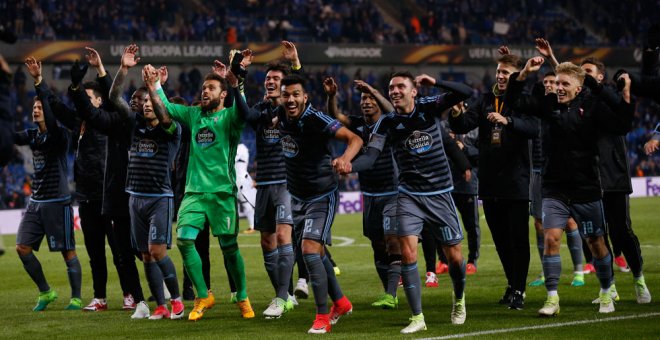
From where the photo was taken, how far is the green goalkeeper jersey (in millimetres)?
10570

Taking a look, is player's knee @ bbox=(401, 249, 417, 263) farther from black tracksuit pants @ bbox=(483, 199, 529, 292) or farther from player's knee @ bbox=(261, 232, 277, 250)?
player's knee @ bbox=(261, 232, 277, 250)

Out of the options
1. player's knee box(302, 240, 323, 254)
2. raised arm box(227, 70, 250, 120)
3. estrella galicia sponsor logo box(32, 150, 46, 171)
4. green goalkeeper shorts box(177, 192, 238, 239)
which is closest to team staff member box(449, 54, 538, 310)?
player's knee box(302, 240, 323, 254)

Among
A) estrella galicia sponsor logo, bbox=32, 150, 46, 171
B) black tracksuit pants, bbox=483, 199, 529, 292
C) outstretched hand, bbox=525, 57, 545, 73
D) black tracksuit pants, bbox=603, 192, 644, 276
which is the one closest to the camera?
outstretched hand, bbox=525, 57, 545, 73

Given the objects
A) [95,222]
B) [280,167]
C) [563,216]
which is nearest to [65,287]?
[95,222]

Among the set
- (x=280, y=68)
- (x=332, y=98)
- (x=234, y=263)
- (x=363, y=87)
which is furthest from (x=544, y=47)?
(x=234, y=263)

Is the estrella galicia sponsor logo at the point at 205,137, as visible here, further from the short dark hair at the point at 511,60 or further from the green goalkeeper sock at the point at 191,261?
the short dark hair at the point at 511,60

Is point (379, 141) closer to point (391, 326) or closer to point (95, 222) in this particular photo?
point (391, 326)

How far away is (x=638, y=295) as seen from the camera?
1092 cm

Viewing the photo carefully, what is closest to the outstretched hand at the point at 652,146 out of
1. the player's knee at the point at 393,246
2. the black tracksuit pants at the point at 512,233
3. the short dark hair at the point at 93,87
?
the black tracksuit pants at the point at 512,233

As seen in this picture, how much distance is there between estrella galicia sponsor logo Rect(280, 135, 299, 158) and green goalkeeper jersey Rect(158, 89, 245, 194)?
22.7 inches

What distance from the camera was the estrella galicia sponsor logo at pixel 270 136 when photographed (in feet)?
36.9

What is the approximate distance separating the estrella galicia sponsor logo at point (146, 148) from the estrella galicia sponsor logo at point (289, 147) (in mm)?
1485

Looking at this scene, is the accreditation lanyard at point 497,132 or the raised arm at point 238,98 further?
the accreditation lanyard at point 497,132

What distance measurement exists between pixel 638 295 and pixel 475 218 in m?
4.60
